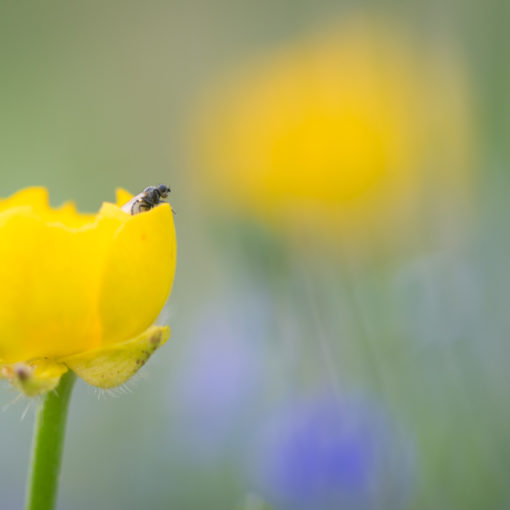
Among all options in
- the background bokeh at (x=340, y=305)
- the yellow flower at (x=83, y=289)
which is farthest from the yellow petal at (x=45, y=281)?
the background bokeh at (x=340, y=305)

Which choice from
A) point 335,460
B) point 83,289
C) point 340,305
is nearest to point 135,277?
point 83,289

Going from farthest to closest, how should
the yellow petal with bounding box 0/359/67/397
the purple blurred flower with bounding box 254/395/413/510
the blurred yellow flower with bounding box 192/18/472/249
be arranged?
the blurred yellow flower with bounding box 192/18/472/249, the purple blurred flower with bounding box 254/395/413/510, the yellow petal with bounding box 0/359/67/397

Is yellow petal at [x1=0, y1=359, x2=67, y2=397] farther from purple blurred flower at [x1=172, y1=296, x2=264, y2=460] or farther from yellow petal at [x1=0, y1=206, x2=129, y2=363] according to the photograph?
purple blurred flower at [x1=172, y1=296, x2=264, y2=460]

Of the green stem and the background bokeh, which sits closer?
the green stem

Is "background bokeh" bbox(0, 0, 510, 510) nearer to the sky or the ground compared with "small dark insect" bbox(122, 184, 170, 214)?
nearer to the ground

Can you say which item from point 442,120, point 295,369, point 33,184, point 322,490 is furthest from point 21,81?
point 322,490

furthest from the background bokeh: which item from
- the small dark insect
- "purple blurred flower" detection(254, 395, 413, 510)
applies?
the small dark insect
